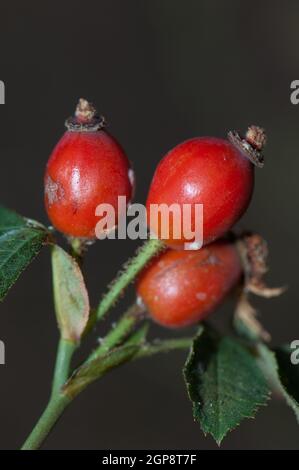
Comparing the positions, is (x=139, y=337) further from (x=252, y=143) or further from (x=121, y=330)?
(x=252, y=143)

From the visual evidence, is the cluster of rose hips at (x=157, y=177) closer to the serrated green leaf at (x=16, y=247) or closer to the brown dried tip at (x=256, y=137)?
the brown dried tip at (x=256, y=137)

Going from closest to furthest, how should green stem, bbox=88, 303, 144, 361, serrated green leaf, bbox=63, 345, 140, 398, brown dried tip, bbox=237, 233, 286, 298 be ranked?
1. serrated green leaf, bbox=63, 345, 140, 398
2. green stem, bbox=88, 303, 144, 361
3. brown dried tip, bbox=237, 233, 286, 298

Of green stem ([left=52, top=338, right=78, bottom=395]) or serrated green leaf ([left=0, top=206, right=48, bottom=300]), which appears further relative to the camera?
green stem ([left=52, top=338, right=78, bottom=395])

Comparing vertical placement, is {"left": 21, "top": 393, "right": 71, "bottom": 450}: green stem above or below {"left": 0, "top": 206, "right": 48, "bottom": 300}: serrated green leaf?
below

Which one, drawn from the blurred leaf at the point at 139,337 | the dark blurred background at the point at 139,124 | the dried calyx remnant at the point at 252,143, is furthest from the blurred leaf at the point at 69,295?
the dark blurred background at the point at 139,124

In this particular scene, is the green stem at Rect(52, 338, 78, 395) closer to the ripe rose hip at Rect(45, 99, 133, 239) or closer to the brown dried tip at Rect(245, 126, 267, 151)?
the ripe rose hip at Rect(45, 99, 133, 239)

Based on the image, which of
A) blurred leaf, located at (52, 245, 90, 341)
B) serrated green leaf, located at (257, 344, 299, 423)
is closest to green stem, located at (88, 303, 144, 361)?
blurred leaf, located at (52, 245, 90, 341)

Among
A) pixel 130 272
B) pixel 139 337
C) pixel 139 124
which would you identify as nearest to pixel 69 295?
pixel 130 272
